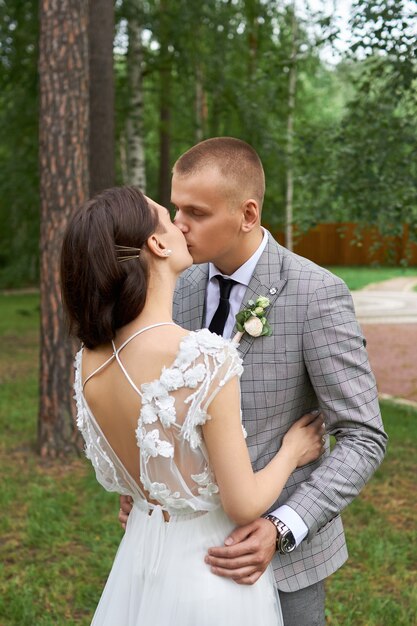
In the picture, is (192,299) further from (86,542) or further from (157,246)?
(86,542)

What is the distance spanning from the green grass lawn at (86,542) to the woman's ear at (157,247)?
278 centimetres

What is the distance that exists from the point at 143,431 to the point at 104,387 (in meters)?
0.17

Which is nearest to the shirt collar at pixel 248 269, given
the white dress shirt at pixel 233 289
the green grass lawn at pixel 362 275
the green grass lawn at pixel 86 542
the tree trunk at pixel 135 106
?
the white dress shirt at pixel 233 289

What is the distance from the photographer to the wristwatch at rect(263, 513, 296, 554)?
2.07 m

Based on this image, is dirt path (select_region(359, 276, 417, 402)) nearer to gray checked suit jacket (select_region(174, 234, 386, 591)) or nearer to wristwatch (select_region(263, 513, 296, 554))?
gray checked suit jacket (select_region(174, 234, 386, 591))

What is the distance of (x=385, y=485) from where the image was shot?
6.36 m

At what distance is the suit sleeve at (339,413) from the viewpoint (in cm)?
209

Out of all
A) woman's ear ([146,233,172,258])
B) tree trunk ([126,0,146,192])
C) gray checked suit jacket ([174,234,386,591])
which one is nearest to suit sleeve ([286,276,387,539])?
gray checked suit jacket ([174,234,386,591])

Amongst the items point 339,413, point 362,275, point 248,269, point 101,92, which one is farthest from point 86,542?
point 362,275

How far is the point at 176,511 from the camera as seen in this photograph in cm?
207

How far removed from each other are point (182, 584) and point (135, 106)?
12.1 metres

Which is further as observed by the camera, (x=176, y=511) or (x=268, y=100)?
(x=268, y=100)

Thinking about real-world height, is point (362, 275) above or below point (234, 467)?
below

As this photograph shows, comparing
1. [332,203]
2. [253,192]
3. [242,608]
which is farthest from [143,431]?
[332,203]
